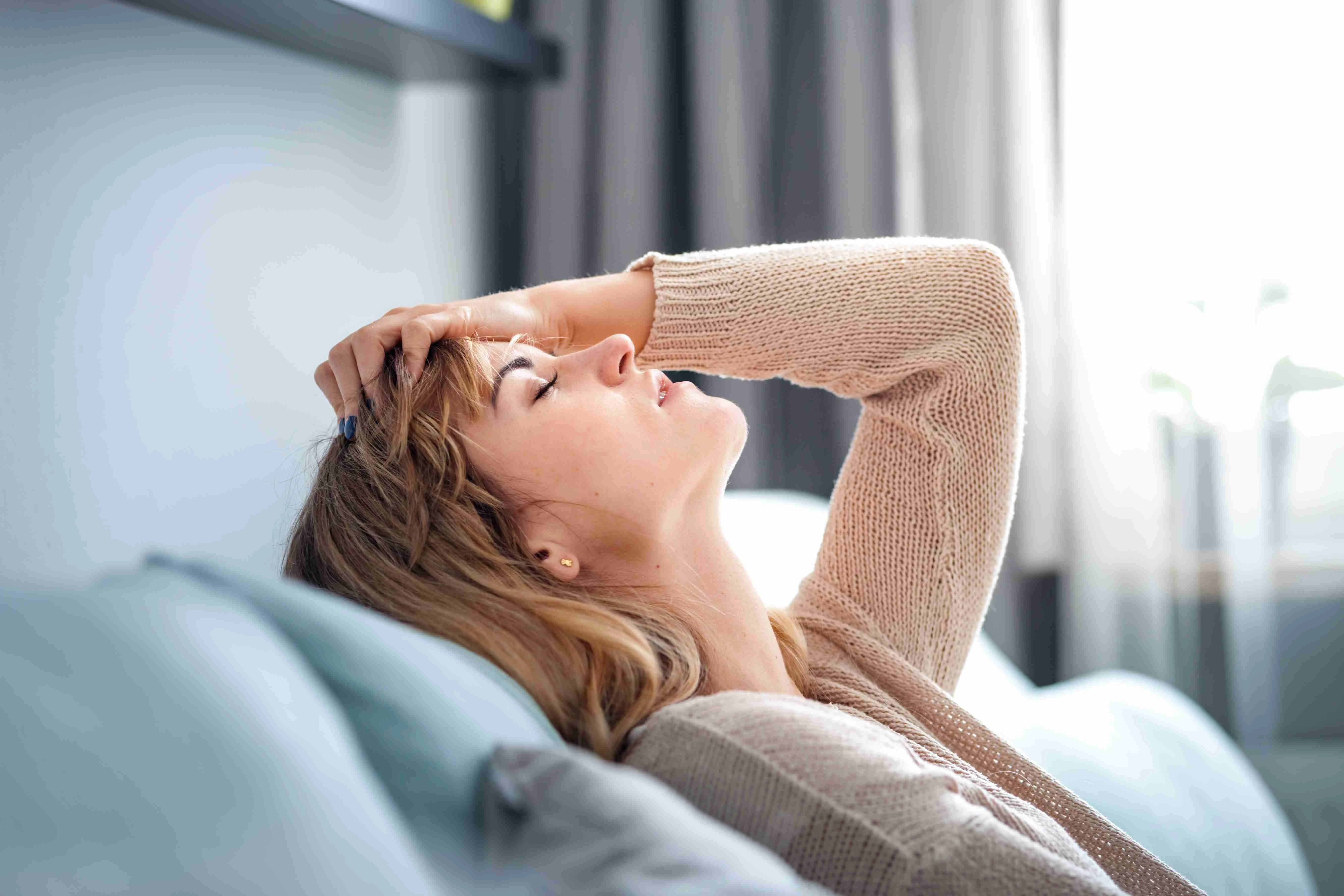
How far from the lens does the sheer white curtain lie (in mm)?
1987

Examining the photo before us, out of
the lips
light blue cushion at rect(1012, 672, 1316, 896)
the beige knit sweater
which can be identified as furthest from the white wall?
light blue cushion at rect(1012, 672, 1316, 896)

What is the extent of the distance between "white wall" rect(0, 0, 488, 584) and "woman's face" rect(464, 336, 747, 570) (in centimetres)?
28

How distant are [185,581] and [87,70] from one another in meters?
0.93

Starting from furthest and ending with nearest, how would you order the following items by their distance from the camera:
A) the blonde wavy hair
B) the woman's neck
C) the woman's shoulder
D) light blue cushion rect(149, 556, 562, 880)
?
1. the woman's neck
2. the blonde wavy hair
3. the woman's shoulder
4. light blue cushion rect(149, 556, 562, 880)

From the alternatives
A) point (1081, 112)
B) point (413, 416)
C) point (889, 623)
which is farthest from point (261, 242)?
point (1081, 112)

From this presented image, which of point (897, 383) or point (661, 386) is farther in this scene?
point (897, 383)

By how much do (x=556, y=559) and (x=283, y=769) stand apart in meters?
0.54

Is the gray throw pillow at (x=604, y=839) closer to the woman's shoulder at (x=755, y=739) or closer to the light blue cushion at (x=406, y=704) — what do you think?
the light blue cushion at (x=406, y=704)

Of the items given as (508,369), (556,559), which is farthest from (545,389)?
(556,559)

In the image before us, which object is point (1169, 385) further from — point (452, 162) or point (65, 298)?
point (65, 298)

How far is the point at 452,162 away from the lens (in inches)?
85.5

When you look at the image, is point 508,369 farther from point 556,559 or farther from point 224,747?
point 224,747

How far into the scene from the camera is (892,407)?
122cm

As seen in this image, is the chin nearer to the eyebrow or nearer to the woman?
the woman
